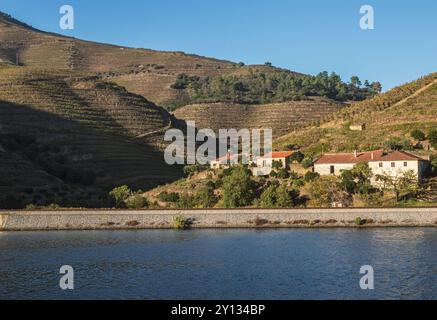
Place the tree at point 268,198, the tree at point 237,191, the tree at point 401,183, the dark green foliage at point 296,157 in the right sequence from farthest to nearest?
the dark green foliage at point 296,157, the tree at point 237,191, the tree at point 268,198, the tree at point 401,183

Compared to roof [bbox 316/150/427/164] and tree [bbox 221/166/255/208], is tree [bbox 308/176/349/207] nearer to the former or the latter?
roof [bbox 316/150/427/164]

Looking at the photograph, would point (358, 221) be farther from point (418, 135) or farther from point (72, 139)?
point (72, 139)

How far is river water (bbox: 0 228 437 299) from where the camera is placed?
135ft

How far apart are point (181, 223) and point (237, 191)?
11398mm

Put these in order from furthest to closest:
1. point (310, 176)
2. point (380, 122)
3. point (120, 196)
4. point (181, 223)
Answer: point (380, 122), point (120, 196), point (310, 176), point (181, 223)

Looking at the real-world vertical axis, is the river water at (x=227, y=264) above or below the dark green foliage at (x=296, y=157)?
below

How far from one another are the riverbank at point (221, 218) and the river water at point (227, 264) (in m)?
3.24

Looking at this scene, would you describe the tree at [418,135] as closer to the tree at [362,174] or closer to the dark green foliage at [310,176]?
the tree at [362,174]

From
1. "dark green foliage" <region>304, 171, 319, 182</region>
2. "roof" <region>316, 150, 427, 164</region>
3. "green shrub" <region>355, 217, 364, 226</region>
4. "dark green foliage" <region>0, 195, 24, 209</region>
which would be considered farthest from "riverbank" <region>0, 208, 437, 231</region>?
"roof" <region>316, 150, 427, 164</region>

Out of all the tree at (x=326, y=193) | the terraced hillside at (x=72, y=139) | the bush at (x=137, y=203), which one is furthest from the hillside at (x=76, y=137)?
the tree at (x=326, y=193)

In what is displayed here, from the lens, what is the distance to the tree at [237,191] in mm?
86250

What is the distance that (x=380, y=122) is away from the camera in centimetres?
12275

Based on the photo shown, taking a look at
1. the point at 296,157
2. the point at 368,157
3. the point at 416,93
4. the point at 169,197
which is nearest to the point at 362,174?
the point at 368,157
